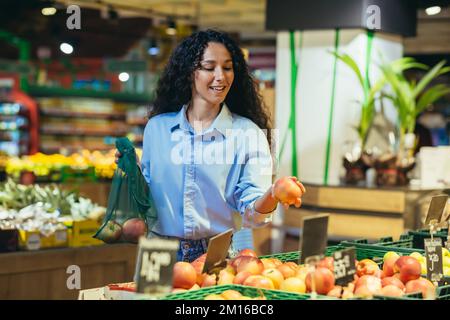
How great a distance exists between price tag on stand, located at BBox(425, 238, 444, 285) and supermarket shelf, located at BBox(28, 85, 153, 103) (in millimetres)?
10566

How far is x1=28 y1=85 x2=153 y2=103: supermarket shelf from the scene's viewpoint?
12449 mm

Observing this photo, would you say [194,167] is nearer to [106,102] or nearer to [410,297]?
[410,297]

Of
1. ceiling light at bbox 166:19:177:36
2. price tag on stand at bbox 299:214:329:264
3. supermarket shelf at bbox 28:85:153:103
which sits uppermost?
ceiling light at bbox 166:19:177:36

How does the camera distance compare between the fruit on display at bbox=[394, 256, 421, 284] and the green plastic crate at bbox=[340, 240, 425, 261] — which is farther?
the green plastic crate at bbox=[340, 240, 425, 261]

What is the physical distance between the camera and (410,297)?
2064mm

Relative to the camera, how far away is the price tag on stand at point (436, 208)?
9.61 ft

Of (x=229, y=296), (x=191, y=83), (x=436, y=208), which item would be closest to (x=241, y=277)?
(x=229, y=296)

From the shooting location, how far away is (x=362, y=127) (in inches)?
271

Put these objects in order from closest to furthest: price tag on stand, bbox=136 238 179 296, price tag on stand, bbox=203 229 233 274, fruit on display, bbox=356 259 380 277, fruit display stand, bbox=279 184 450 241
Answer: price tag on stand, bbox=136 238 179 296, price tag on stand, bbox=203 229 233 274, fruit on display, bbox=356 259 380 277, fruit display stand, bbox=279 184 450 241

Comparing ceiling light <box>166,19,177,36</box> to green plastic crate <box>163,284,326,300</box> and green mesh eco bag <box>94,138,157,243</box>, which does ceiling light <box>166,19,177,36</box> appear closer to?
green mesh eco bag <box>94,138,157,243</box>

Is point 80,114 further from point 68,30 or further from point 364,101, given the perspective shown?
point 364,101

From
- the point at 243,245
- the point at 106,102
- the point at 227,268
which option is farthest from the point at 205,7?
the point at 227,268

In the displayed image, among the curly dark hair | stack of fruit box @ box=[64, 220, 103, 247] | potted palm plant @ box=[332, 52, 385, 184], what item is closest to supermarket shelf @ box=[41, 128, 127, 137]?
potted palm plant @ box=[332, 52, 385, 184]

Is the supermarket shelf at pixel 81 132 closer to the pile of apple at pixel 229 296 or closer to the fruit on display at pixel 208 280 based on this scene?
the fruit on display at pixel 208 280
